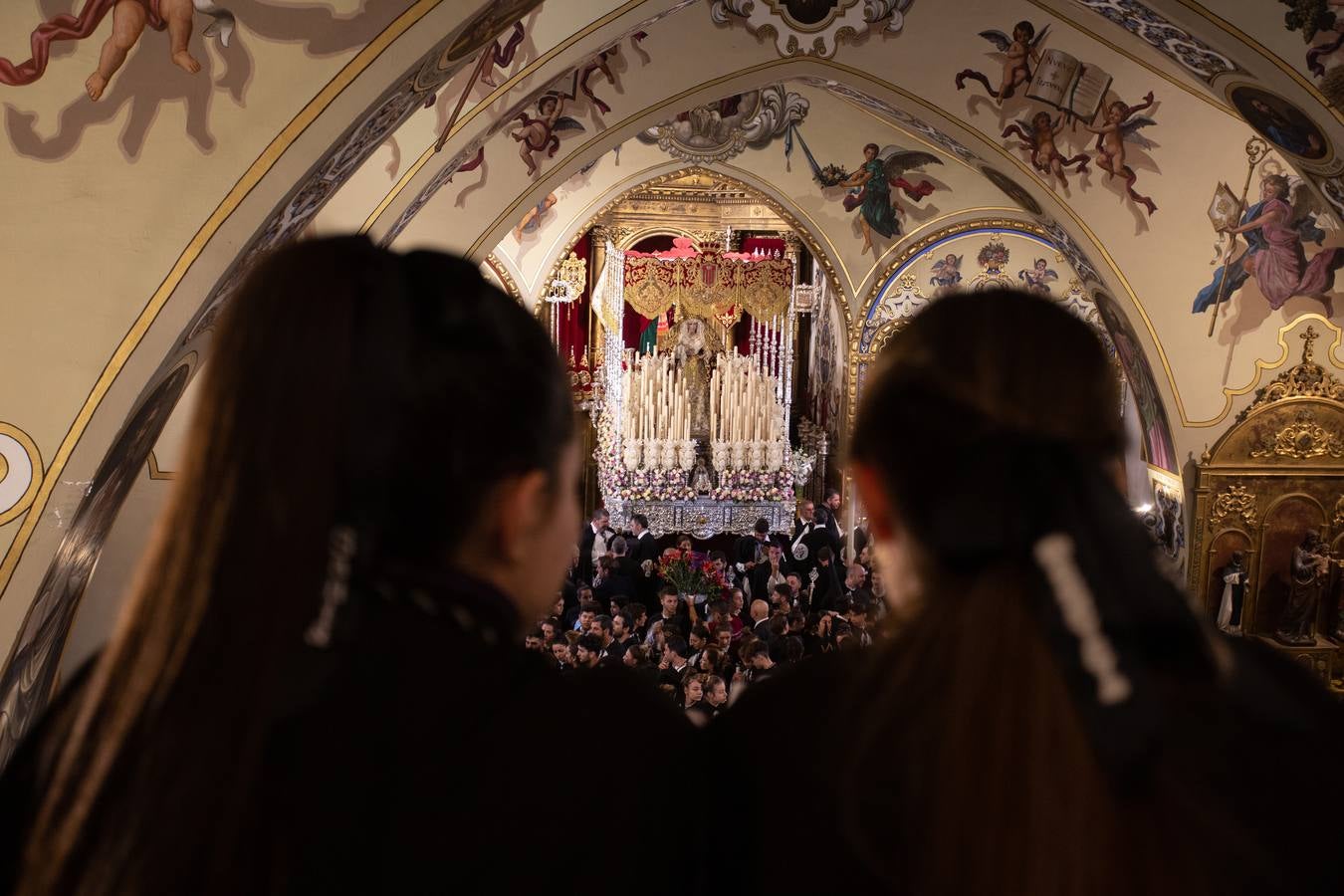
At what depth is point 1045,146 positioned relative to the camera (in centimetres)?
917

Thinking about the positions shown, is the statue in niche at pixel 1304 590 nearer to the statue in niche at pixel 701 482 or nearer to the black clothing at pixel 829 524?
the black clothing at pixel 829 524

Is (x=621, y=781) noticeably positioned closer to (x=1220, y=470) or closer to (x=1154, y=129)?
(x=1154, y=129)

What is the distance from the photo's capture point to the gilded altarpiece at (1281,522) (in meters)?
9.74

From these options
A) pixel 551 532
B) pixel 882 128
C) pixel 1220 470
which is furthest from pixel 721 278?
pixel 551 532

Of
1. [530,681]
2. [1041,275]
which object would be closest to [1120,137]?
[1041,275]

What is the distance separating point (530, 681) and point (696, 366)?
1549 cm

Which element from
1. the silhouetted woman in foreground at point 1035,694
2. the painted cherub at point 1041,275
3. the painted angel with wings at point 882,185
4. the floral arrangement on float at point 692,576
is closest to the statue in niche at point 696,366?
the painted angel with wings at point 882,185

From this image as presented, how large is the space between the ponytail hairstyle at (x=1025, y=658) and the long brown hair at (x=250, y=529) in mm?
542

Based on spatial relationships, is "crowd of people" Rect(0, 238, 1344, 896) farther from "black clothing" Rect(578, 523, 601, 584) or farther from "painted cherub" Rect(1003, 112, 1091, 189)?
"black clothing" Rect(578, 523, 601, 584)

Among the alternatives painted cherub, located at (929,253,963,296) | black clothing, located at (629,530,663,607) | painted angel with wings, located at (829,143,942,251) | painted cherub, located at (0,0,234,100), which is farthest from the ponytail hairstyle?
painted cherub, located at (929,253,963,296)

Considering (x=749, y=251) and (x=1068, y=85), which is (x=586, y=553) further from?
(x=1068, y=85)

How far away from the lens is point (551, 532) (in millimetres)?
1297

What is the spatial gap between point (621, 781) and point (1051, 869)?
1.52 feet

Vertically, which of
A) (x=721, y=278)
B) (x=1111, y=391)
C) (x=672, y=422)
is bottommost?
(x=1111, y=391)
